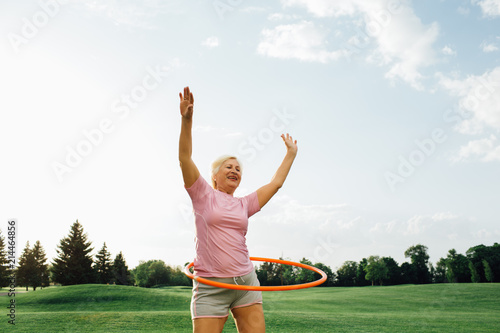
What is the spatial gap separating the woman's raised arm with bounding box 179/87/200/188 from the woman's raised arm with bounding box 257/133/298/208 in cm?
→ 82

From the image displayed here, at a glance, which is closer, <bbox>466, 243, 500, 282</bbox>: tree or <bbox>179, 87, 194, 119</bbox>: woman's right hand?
<bbox>179, 87, 194, 119</bbox>: woman's right hand

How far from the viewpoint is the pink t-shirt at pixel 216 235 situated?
3.23 meters

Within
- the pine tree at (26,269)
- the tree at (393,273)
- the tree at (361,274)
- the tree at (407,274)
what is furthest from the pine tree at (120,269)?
the tree at (407,274)

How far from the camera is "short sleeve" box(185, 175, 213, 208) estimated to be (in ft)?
10.7

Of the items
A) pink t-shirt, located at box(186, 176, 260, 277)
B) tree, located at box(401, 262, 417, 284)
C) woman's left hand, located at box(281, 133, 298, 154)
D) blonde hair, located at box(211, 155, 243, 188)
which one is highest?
woman's left hand, located at box(281, 133, 298, 154)

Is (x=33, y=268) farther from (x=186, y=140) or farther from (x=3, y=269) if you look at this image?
(x=186, y=140)

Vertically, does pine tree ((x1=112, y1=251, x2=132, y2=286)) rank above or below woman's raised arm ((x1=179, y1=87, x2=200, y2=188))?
below

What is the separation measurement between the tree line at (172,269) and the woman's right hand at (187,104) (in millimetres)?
35621

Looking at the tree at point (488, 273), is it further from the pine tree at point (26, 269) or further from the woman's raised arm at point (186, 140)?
the woman's raised arm at point (186, 140)

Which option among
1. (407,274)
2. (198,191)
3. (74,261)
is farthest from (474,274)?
(198,191)

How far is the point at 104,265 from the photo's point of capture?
5350 centimetres

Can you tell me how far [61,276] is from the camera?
4741 cm

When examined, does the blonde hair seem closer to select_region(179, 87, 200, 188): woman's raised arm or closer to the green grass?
select_region(179, 87, 200, 188): woman's raised arm

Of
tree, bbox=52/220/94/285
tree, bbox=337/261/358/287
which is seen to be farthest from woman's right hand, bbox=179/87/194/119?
tree, bbox=337/261/358/287
